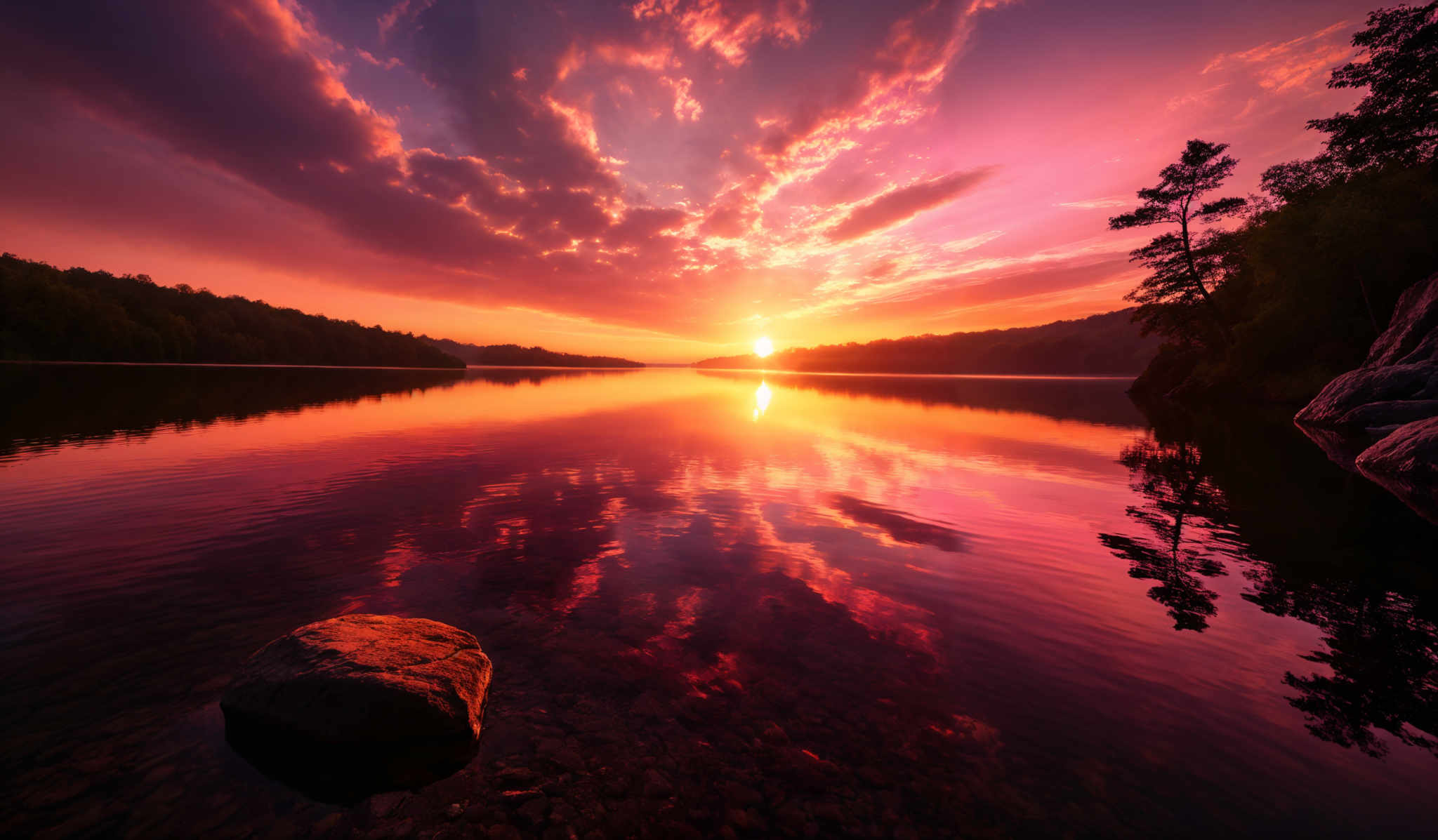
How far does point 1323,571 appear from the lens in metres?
11.7

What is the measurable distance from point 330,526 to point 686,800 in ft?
45.5

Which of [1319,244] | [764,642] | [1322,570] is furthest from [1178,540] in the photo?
[1319,244]

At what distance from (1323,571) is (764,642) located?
46.6 feet

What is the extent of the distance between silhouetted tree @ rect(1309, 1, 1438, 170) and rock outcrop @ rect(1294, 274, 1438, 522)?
14974 millimetres

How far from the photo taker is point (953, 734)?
6.38 metres

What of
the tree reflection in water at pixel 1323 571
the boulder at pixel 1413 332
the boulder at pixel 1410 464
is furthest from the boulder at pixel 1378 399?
the tree reflection in water at pixel 1323 571

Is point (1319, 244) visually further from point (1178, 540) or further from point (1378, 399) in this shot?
point (1178, 540)

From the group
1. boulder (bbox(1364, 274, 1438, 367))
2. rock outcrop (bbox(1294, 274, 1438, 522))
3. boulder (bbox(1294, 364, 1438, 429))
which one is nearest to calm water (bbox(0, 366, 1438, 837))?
rock outcrop (bbox(1294, 274, 1438, 522))

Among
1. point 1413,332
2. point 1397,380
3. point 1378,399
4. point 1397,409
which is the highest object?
point 1413,332

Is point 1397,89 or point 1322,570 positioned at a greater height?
point 1397,89

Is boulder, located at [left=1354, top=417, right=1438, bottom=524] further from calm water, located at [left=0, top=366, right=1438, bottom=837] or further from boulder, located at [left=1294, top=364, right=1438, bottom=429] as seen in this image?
boulder, located at [left=1294, top=364, right=1438, bottom=429]

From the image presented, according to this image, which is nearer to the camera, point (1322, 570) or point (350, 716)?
point (350, 716)

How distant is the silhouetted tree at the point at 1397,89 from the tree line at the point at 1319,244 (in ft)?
0.25

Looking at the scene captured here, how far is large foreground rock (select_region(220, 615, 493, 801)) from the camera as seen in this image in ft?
18.2
